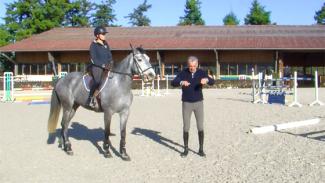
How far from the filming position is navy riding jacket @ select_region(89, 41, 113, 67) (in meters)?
8.52

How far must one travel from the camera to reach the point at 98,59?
28.0ft

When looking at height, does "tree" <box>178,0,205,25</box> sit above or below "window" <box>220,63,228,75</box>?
above

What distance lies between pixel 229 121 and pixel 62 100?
5.38 metres

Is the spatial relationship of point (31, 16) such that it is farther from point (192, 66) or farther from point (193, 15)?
point (192, 66)

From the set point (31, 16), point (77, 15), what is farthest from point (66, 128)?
point (77, 15)

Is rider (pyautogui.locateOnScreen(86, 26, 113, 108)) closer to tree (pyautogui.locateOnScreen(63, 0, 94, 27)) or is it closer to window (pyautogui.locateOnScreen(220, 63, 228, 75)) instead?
window (pyautogui.locateOnScreen(220, 63, 228, 75))

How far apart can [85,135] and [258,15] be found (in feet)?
165

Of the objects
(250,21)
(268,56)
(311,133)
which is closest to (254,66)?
(268,56)

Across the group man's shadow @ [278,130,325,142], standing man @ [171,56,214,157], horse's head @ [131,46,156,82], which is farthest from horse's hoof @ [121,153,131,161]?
man's shadow @ [278,130,325,142]

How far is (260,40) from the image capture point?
38.1m

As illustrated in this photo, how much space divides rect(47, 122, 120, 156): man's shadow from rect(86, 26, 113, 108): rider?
4.09 ft

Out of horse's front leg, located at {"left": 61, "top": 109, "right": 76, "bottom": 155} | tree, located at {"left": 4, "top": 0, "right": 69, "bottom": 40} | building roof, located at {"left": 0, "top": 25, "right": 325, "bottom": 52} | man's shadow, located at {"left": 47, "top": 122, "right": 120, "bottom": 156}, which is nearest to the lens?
horse's front leg, located at {"left": 61, "top": 109, "right": 76, "bottom": 155}

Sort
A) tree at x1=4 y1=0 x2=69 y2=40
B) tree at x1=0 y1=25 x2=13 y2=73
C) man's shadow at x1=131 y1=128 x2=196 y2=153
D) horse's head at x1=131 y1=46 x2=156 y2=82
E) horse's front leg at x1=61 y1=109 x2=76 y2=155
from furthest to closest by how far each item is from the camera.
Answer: tree at x1=4 y1=0 x2=69 y2=40, tree at x1=0 y1=25 x2=13 y2=73, man's shadow at x1=131 y1=128 x2=196 y2=153, horse's front leg at x1=61 y1=109 x2=76 y2=155, horse's head at x1=131 y1=46 x2=156 y2=82

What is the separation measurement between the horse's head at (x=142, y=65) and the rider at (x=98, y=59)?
550 mm
